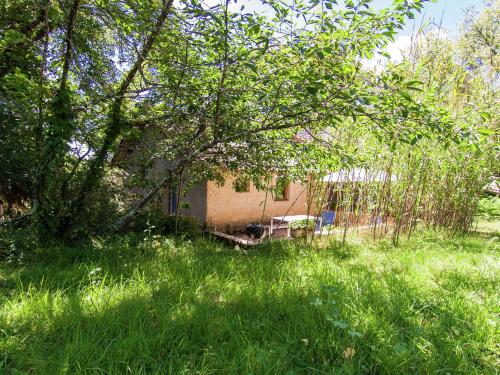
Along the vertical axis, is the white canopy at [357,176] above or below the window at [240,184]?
above

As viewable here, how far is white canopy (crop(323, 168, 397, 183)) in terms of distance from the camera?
6145 mm

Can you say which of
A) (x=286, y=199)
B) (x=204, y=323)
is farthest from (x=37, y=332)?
(x=286, y=199)

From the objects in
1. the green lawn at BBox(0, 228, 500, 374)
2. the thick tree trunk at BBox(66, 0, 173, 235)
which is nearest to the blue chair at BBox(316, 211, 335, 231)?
the green lawn at BBox(0, 228, 500, 374)

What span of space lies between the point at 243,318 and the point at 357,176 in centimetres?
Answer: 490

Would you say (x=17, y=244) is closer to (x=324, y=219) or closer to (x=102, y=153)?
(x=102, y=153)

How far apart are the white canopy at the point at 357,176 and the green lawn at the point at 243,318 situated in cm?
277

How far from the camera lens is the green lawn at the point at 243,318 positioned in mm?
1741

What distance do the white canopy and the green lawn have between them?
2.77 metres

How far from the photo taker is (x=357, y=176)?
6430mm

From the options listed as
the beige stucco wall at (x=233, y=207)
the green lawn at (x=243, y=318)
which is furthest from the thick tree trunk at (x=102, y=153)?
the beige stucco wall at (x=233, y=207)

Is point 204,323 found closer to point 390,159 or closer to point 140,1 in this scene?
point 140,1

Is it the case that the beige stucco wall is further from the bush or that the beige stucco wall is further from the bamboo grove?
the bush

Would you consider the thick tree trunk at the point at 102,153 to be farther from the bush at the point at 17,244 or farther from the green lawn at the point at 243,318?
the green lawn at the point at 243,318

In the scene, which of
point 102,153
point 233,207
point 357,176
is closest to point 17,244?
point 102,153
